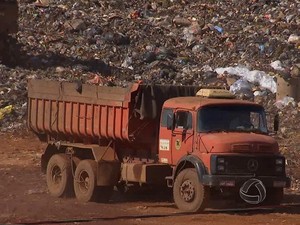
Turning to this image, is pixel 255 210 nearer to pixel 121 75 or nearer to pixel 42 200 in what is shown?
pixel 42 200

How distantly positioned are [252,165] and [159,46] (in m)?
17.1

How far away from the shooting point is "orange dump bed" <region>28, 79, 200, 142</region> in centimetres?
1541

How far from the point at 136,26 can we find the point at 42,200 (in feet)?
55.6

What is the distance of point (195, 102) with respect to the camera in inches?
584

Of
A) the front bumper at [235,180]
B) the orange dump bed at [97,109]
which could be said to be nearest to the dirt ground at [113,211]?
the front bumper at [235,180]

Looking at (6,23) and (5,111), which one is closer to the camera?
(5,111)

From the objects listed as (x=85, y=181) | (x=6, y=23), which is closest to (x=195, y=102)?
(x=85, y=181)

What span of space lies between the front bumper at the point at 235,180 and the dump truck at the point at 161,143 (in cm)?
1

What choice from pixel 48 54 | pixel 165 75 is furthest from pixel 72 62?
pixel 165 75

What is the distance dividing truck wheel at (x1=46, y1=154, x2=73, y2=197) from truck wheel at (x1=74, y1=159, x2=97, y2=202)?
1.05 feet

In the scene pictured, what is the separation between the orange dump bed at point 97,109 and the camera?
15.4m

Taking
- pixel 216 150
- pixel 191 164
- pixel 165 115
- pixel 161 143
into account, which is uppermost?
pixel 165 115

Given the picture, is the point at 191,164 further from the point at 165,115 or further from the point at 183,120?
the point at 165,115

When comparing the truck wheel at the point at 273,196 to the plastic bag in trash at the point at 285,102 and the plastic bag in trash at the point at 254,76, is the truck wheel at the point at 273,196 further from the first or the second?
the plastic bag in trash at the point at 254,76
